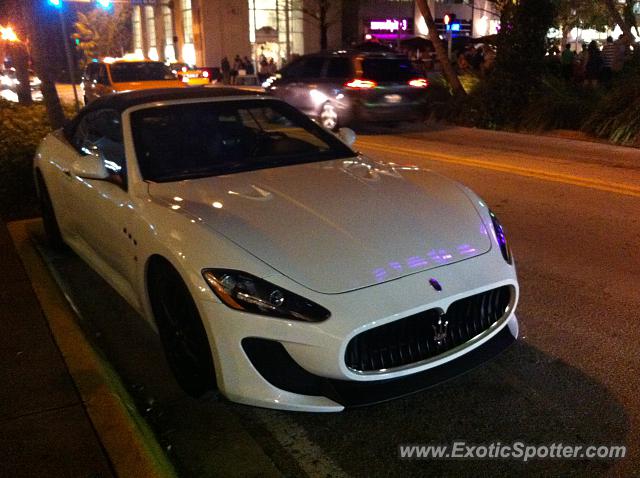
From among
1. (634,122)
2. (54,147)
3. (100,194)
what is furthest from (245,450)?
(634,122)

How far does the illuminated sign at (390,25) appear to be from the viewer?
44.7 metres

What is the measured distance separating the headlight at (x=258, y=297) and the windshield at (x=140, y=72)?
1418 cm

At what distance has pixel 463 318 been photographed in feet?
9.91

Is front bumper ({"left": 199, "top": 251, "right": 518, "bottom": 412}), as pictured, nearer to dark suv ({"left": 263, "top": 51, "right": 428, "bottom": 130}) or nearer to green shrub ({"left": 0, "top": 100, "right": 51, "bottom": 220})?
green shrub ({"left": 0, "top": 100, "right": 51, "bottom": 220})

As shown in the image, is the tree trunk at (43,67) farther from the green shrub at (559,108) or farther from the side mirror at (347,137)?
the green shrub at (559,108)

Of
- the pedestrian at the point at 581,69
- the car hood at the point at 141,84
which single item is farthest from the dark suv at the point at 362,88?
the pedestrian at the point at 581,69

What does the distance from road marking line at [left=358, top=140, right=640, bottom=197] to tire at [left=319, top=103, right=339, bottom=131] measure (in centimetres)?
216

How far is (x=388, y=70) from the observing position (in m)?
13.5

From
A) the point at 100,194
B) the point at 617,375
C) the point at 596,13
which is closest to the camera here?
the point at 617,375

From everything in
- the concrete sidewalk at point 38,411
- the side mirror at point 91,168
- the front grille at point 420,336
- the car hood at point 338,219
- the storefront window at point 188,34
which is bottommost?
the concrete sidewalk at point 38,411

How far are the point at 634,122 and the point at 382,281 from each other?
10.7 metres

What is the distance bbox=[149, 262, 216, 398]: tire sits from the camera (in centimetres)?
305

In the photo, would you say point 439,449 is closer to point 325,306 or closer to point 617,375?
point 325,306

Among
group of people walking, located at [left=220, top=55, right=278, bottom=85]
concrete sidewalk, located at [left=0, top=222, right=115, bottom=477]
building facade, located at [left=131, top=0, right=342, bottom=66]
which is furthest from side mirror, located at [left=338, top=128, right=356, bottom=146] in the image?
building facade, located at [left=131, top=0, right=342, bottom=66]
